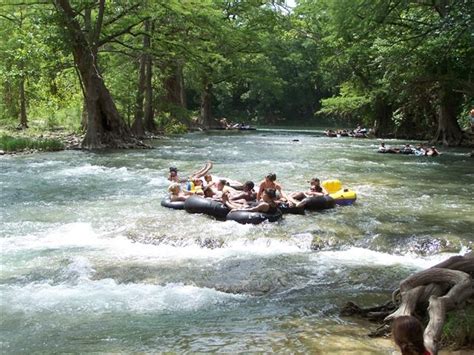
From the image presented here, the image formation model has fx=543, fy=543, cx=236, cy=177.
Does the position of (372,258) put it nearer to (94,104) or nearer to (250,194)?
(250,194)

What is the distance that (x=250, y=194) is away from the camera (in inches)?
446

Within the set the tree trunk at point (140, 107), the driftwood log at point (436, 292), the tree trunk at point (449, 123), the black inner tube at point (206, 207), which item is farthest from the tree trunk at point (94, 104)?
the driftwood log at point (436, 292)

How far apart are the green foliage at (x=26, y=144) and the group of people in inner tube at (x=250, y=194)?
40.4 ft

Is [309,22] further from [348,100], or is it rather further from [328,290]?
[328,290]

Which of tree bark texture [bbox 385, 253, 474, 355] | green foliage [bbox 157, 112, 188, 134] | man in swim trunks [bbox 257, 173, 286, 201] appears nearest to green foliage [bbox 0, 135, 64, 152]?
green foliage [bbox 157, 112, 188, 134]

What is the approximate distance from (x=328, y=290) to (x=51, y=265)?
394 cm

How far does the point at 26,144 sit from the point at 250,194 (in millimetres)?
14827

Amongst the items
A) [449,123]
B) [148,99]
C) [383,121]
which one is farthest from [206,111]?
[449,123]

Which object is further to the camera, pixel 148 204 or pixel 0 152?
pixel 0 152

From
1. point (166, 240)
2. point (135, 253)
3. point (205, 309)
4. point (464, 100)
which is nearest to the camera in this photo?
point (205, 309)

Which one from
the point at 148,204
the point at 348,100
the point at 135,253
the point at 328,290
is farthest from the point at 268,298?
the point at 348,100

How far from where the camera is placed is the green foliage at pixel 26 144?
872 inches

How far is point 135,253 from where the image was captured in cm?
866

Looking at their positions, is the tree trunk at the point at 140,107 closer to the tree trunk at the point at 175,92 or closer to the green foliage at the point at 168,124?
A: the tree trunk at the point at 175,92
